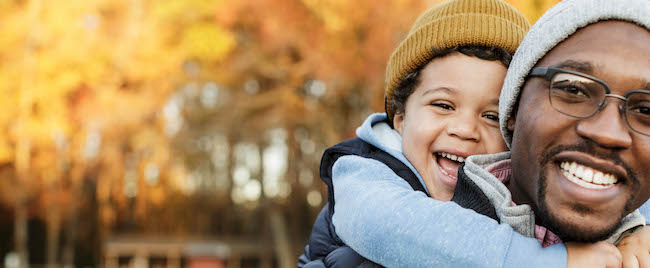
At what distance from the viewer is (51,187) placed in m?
13.2

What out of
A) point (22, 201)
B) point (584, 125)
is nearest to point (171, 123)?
point (22, 201)

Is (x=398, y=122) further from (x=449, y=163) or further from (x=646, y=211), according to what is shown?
(x=646, y=211)

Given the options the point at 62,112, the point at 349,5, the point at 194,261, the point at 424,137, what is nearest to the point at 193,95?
the point at 62,112

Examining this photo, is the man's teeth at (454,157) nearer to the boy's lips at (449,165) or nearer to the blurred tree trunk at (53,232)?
the boy's lips at (449,165)

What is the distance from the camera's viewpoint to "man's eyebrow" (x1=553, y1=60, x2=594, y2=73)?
1.25 meters

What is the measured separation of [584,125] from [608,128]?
0.04 metres

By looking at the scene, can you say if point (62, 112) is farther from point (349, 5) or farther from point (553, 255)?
point (553, 255)

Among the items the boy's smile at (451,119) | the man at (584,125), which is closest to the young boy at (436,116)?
the boy's smile at (451,119)

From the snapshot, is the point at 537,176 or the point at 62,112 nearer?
the point at 537,176

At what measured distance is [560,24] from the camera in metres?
1.32

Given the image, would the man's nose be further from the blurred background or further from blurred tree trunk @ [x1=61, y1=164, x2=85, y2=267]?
blurred tree trunk @ [x1=61, y1=164, x2=85, y2=267]

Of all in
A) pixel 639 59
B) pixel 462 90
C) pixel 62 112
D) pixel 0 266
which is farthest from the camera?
pixel 0 266

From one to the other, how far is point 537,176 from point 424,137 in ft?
2.06

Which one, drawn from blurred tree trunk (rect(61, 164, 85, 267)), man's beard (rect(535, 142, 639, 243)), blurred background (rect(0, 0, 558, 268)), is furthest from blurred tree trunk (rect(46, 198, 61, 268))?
man's beard (rect(535, 142, 639, 243))
